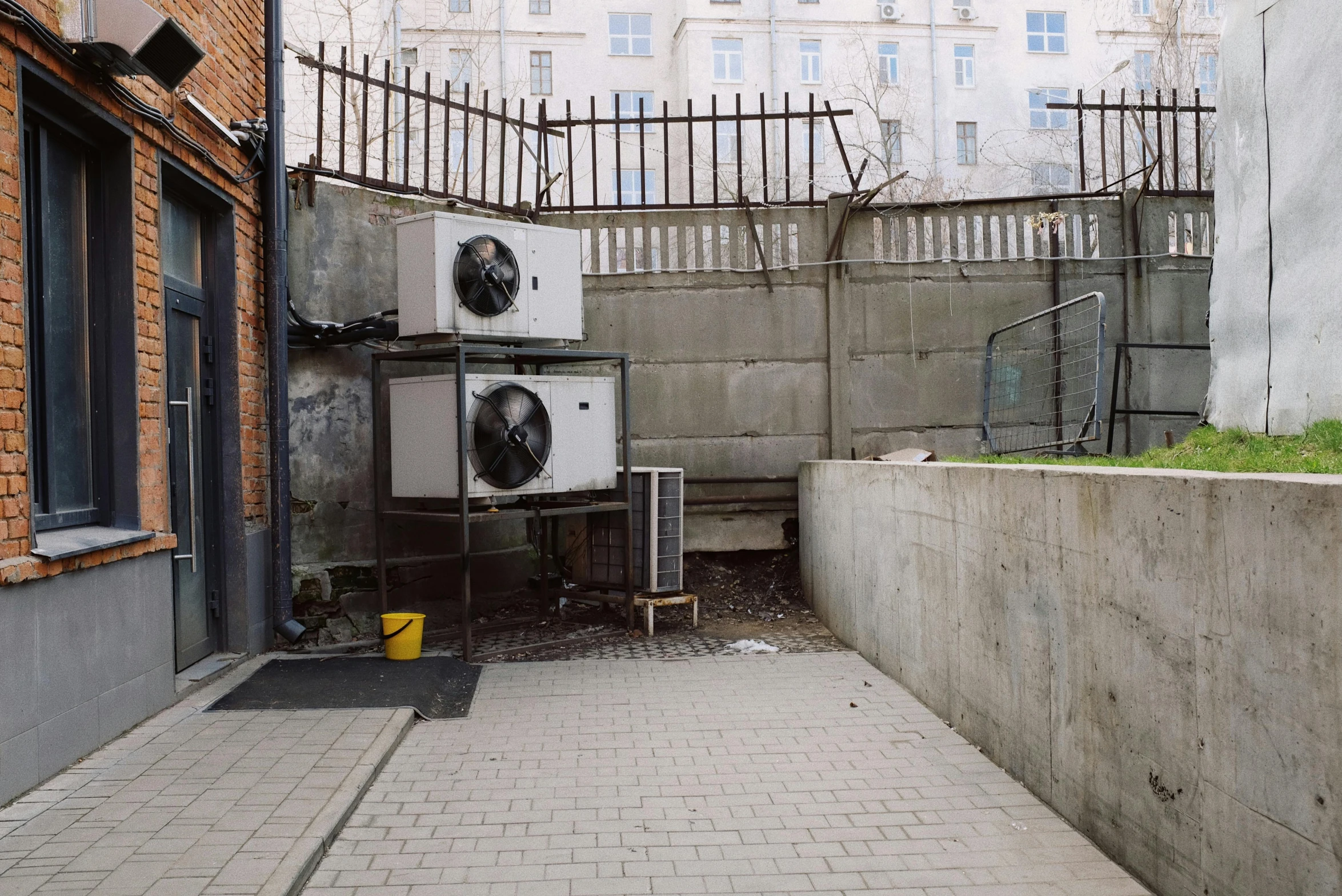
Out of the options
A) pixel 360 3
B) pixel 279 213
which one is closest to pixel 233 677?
pixel 279 213

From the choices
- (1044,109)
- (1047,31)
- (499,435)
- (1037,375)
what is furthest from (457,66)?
(499,435)

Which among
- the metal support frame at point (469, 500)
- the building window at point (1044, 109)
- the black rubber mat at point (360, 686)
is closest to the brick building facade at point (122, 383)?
the black rubber mat at point (360, 686)

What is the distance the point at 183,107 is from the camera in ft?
20.3

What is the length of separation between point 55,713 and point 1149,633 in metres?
4.47

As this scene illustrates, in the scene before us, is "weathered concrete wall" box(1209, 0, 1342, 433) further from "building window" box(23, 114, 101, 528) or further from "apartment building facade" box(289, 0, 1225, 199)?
"apartment building facade" box(289, 0, 1225, 199)

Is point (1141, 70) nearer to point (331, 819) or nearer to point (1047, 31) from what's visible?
point (1047, 31)

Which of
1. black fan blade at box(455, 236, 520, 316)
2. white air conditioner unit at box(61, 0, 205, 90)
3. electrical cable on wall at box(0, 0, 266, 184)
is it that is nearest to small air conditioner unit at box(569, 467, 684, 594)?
black fan blade at box(455, 236, 520, 316)

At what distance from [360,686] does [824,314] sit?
5.26m

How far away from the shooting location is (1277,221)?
5.73m

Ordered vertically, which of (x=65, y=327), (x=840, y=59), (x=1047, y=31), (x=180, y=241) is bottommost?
(x=65, y=327)

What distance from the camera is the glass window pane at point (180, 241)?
6.33 metres

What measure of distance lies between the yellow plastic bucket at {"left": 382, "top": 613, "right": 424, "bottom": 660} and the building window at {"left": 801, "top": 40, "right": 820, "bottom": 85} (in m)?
28.8

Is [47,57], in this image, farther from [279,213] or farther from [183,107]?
[279,213]

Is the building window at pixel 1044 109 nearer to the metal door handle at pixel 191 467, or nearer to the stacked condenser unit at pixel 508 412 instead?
the stacked condenser unit at pixel 508 412
